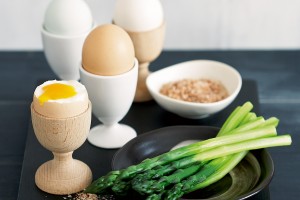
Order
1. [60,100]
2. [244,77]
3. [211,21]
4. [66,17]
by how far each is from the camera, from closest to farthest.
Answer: [60,100] < [66,17] < [244,77] < [211,21]

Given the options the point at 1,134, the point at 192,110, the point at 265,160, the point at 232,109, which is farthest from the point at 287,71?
the point at 1,134

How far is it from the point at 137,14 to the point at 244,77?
1.44 ft

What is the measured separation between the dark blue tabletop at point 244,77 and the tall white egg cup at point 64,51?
14 centimetres

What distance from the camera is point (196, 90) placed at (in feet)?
6.21

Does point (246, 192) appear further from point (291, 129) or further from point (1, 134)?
point (1, 134)

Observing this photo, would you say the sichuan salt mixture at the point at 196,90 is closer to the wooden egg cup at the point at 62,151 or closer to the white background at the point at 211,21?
the wooden egg cup at the point at 62,151

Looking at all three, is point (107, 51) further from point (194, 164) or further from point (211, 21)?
point (211, 21)

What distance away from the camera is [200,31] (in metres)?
2.59

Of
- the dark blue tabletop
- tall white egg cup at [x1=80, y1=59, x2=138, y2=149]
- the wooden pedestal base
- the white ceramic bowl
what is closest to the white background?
the dark blue tabletop

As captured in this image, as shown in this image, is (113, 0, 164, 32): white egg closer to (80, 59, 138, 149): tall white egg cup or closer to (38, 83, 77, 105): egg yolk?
(80, 59, 138, 149): tall white egg cup

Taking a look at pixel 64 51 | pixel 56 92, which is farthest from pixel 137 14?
pixel 56 92

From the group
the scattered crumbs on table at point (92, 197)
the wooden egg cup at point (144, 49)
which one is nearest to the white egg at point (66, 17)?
the wooden egg cup at point (144, 49)

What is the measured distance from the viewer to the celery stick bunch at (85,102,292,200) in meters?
1.51

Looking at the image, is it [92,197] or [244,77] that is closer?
[92,197]
